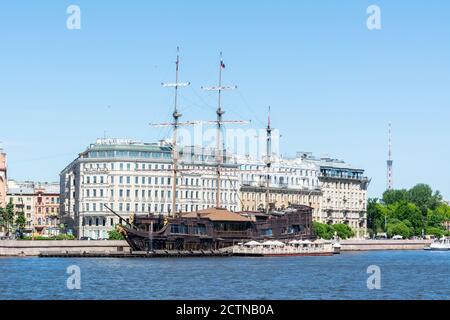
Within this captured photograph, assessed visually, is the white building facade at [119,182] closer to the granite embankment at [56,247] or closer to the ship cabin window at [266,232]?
the ship cabin window at [266,232]

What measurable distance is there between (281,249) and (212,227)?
342 inches

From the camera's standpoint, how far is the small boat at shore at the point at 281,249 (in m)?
121

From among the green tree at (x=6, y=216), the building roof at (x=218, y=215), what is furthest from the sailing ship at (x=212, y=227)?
the green tree at (x=6, y=216)

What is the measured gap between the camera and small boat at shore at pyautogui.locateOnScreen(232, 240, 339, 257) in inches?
4764

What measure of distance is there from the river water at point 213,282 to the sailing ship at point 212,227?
2626 centimetres

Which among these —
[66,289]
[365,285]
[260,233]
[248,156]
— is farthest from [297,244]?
[66,289]

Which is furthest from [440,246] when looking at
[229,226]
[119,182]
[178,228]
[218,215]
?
[178,228]

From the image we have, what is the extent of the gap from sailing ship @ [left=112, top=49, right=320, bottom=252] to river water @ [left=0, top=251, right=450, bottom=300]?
26.3 m

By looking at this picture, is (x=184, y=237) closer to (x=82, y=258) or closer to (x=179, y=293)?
(x=82, y=258)

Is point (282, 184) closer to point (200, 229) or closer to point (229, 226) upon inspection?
point (229, 226)

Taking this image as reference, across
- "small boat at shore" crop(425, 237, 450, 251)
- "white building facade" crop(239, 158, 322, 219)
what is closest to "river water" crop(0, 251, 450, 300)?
"white building facade" crop(239, 158, 322, 219)

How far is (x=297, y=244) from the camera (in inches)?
5079

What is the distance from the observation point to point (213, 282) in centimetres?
6431
